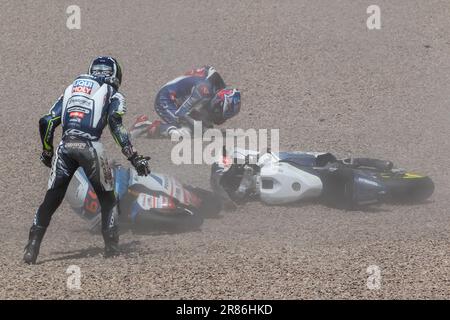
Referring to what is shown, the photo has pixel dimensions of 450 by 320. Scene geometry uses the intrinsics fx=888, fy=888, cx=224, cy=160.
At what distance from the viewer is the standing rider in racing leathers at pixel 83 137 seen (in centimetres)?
992

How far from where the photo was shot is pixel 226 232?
11.6 metres

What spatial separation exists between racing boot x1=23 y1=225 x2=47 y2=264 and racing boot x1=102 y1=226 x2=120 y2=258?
73 centimetres

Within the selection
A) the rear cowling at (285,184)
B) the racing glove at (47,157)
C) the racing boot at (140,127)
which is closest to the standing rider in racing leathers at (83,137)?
the racing glove at (47,157)

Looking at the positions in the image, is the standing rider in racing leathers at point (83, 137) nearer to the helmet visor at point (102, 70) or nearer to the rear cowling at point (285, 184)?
the helmet visor at point (102, 70)

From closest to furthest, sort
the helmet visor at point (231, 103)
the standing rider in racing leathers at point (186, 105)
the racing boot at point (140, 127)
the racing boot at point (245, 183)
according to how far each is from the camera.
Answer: the racing boot at point (245, 183), the helmet visor at point (231, 103), the standing rider in racing leathers at point (186, 105), the racing boot at point (140, 127)

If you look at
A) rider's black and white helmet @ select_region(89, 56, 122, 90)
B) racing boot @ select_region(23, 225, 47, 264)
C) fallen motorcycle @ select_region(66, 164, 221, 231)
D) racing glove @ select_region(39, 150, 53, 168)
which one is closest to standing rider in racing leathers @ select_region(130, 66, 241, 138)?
fallen motorcycle @ select_region(66, 164, 221, 231)

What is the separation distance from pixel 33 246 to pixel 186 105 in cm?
695

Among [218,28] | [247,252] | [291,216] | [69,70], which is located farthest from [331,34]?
[247,252]

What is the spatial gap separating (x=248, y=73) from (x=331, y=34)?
307 cm

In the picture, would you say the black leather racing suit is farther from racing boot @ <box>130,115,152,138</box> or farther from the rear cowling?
racing boot @ <box>130,115,152,138</box>

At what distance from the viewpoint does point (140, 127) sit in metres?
16.7

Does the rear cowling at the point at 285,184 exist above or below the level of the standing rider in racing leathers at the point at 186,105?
below

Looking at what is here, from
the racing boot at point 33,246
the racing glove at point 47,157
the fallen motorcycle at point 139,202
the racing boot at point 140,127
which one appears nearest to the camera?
the racing boot at point 33,246

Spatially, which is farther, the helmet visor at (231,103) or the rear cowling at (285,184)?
the helmet visor at (231,103)
